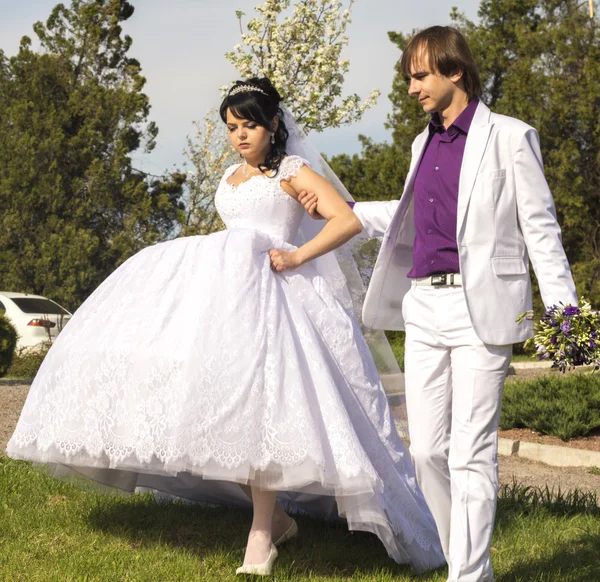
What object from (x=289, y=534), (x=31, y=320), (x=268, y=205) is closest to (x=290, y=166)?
(x=268, y=205)

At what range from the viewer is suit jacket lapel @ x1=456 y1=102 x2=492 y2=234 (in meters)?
3.59

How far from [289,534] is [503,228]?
183 cm

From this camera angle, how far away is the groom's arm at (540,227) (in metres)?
3.40

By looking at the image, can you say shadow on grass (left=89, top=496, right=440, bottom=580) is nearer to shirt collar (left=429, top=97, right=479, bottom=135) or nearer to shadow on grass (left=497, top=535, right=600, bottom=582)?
shadow on grass (left=497, top=535, right=600, bottom=582)

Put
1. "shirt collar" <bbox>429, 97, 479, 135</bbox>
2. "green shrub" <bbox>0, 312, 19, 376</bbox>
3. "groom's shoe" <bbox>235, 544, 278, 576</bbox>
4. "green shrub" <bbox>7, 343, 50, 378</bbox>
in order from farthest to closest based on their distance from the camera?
"green shrub" <bbox>7, 343, 50, 378</bbox>
"green shrub" <bbox>0, 312, 19, 376</bbox>
"groom's shoe" <bbox>235, 544, 278, 576</bbox>
"shirt collar" <bbox>429, 97, 479, 135</bbox>

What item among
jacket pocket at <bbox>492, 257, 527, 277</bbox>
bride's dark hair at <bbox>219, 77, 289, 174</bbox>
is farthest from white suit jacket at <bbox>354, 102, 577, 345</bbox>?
bride's dark hair at <bbox>219, 77, 289, 174</bbox>

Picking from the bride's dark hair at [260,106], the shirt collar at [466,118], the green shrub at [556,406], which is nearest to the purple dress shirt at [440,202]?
the shirt collar at [466,118]

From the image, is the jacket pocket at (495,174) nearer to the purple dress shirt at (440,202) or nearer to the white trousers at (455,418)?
the purple dress shirt at (440,202)

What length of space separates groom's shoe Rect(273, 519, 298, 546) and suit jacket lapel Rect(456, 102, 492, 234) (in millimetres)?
1738

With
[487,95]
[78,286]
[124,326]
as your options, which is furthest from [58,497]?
[487,95]

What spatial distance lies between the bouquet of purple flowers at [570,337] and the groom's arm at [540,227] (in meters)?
0.12

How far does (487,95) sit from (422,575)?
1954 cm

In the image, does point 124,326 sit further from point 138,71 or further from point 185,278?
point 138,71

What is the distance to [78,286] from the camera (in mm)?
22062
